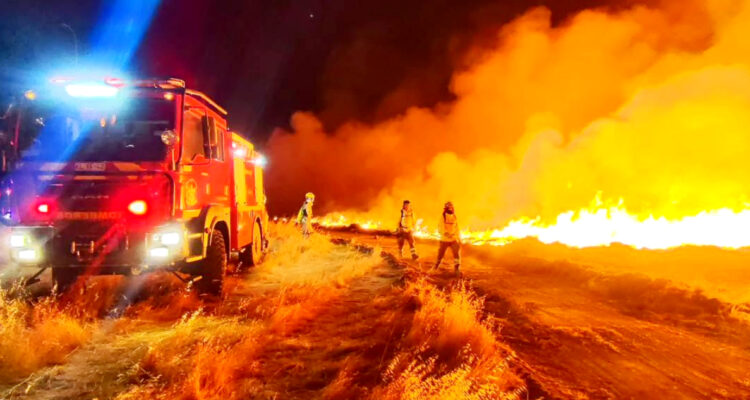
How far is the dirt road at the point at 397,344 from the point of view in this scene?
439 centimetres

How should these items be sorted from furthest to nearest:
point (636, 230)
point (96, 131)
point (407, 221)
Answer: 1. point (636, 230)
2. point (407, 221)
3. point (96, 131)

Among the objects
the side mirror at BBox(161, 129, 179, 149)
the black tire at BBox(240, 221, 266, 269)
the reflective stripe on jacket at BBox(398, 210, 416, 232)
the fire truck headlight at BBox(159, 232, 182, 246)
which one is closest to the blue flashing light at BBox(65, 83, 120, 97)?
the side mirror at BBox(161, 129, 179, 149)

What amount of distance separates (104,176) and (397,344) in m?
4.24

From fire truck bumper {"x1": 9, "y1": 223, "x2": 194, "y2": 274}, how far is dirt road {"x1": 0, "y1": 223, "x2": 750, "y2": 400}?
0.67 meters

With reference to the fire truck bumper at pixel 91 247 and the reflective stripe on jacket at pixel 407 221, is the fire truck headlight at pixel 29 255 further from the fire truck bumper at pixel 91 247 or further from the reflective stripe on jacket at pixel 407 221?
the reflective stripe on jacket at pixel 407 221

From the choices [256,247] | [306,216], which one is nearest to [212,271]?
[256,247]

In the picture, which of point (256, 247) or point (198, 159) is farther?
point (256, 247)

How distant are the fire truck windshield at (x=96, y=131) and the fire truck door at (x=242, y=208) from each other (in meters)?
3.01

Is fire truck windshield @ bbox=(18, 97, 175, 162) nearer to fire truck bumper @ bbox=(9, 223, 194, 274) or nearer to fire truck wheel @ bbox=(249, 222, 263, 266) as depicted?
fire truck bumper @ bbox=(9, 223, 194, 274)

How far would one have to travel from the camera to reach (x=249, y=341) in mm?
5301

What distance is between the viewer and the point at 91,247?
6.61 m

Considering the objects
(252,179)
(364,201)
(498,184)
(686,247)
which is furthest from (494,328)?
(364,201)

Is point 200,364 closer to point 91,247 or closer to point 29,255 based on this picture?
→ point 91,247

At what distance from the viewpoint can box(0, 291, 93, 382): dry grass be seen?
4828 mm
